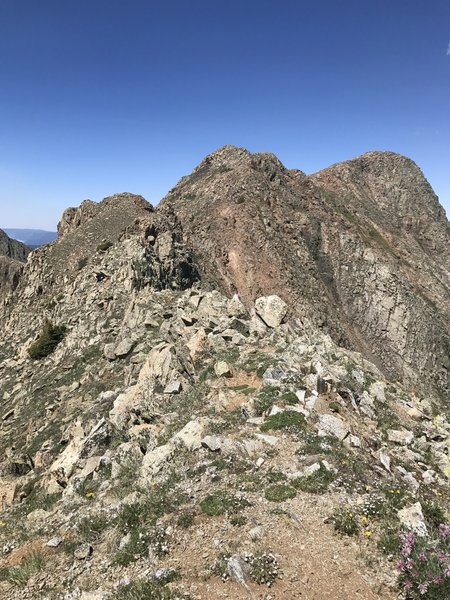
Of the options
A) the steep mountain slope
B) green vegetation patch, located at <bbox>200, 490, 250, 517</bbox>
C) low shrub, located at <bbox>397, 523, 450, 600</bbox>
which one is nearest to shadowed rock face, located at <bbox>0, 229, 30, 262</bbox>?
the steep mountain slope

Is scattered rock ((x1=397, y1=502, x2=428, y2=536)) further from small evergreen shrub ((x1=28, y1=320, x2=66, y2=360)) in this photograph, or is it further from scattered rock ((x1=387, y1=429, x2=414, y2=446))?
small evergreen shrub ((x1=28, y1=320, x2=66, y2=360))

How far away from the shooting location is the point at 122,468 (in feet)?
46.0

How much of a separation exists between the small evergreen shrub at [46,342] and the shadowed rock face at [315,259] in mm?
23987

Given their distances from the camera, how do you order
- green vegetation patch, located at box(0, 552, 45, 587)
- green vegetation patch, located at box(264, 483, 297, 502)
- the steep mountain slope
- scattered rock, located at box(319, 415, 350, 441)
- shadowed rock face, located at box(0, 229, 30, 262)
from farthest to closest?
shadowed rock face, located at box(0, 229, 30, 262)
the steep mountain slope
scattered rock, located at box(319, 415, 350, 441)
green vegetation patch, located at box(264, 483, 297, 502)
green vegetation patch, located at box(0, 552, 45, 587)

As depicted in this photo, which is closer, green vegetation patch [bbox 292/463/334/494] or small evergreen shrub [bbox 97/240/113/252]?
green vegetation patch [bbox 292/463/334/494]

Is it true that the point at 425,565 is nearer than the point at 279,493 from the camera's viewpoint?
Yes

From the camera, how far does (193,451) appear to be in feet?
44.1

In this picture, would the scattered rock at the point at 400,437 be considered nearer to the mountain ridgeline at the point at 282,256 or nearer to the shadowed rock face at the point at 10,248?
the mountain ridgeline at the point at 282,256

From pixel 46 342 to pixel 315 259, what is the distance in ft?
177

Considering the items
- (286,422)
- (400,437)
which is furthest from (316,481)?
(400,437)

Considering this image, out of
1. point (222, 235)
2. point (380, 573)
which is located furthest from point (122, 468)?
point (222, 235)

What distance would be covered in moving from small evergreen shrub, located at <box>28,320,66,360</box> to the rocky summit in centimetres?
10

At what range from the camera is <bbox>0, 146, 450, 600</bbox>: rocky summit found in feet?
29.0

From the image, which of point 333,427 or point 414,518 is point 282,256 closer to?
point 333,427
